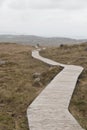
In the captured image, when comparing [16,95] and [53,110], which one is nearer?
[53,110]

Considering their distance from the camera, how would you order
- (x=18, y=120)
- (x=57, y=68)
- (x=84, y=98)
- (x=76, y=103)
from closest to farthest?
(x=18, y=120)
(x=76, y=103)
(x=84, y=98)
(x=57, y=68)

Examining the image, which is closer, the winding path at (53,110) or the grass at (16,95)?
the winding path at (53,110)

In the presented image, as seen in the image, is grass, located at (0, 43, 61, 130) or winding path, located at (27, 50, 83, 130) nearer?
winding path, located at (27, 50, 83, 130)

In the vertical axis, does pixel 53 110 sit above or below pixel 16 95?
above

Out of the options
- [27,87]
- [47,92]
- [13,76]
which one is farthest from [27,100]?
[13,76]

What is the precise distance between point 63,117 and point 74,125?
0.96 meters

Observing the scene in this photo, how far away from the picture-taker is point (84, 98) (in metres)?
18.2

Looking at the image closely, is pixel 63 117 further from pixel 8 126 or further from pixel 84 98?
pixel 84 98

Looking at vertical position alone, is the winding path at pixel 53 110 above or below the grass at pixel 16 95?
above

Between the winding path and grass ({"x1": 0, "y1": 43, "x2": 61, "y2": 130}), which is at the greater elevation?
the winding path

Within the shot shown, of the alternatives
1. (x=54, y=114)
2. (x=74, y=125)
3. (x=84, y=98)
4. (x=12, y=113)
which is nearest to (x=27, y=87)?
(x=84, y=98)

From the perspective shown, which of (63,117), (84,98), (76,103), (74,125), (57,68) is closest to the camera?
(74,125)

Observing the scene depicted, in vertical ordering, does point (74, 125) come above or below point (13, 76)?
above

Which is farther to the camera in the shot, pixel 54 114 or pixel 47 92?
pixel 47 92
